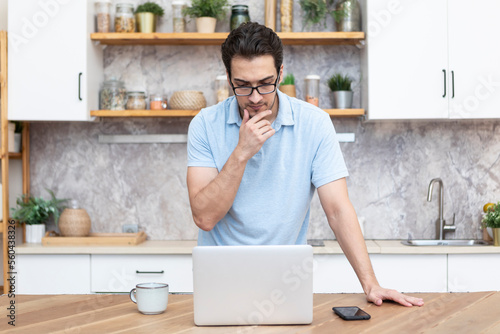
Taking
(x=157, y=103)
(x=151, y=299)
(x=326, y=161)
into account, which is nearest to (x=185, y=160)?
(x=157, y=103)

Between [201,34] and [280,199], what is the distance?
1.54 m

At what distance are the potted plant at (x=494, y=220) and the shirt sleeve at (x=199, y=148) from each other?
1815 mm

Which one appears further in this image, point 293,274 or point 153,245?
point 153,245

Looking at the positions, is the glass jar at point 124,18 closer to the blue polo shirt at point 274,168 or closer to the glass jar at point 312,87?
the glass jar at point 312,87

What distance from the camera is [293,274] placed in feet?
4.54

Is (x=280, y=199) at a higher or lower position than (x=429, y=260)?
higher

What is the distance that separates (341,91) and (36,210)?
5.94 ft

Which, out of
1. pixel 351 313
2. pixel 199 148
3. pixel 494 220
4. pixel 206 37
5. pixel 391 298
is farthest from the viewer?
pixel 206 37

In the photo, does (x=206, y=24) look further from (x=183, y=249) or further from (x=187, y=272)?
(x=187, y=272)

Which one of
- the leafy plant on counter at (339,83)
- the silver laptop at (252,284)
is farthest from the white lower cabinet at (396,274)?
the silver laptop at (252,284)

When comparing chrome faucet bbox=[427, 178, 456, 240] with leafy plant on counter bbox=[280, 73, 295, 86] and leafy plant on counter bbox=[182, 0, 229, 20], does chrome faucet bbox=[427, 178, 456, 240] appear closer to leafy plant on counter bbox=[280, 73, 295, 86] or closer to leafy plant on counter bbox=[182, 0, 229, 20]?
leafy plant on counter bbox=[280, 73, 295, 86]

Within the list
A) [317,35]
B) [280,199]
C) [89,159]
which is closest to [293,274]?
[280,199]

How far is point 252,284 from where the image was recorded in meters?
1.39

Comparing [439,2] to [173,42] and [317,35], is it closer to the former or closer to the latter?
[317,35]
